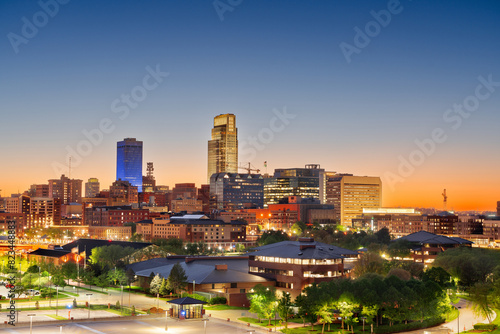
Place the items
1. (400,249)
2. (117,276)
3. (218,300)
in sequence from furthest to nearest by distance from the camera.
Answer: (400,249), (117,276), (218,300)

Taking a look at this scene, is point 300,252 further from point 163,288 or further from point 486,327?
point 486,327

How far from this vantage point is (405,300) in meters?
85.4

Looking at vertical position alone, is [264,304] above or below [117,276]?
above

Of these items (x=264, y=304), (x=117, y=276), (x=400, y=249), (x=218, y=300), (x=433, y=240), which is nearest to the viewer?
(x=264, y=304)

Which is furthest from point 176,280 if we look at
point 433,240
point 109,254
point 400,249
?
point 433,240

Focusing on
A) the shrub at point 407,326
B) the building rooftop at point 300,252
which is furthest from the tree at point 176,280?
the shrub at point 407,326

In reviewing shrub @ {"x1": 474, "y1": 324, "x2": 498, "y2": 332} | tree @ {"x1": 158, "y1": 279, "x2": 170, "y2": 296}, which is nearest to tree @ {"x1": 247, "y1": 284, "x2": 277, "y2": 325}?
tree @ {"x1": 158, "y1": 279, "x2": 170, "y2": 296}

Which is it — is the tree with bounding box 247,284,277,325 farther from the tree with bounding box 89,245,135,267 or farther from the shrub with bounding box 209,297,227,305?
the tree with bounding box 89,245,135,267

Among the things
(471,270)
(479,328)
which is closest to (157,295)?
(479,328)

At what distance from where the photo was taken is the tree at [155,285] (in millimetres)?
107875

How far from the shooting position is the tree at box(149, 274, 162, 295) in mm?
107875

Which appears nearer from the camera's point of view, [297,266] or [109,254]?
[297,266]

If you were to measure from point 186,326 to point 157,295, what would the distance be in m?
27.4

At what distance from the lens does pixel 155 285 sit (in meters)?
109
